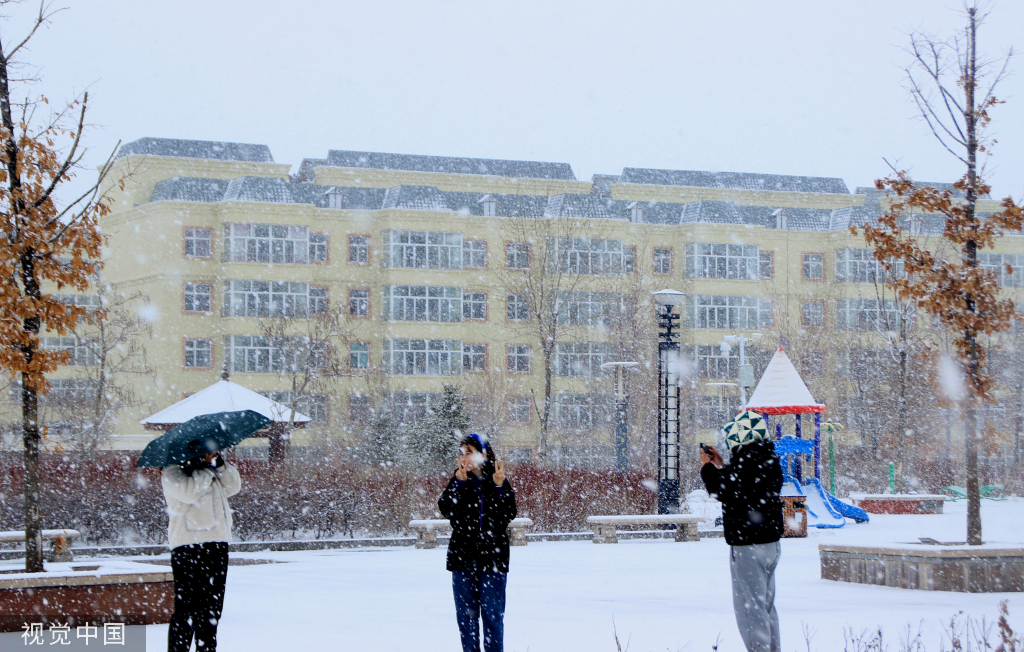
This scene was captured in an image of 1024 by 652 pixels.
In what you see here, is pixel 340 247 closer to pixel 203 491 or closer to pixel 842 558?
pixel 842 558

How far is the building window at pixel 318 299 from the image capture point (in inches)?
1903

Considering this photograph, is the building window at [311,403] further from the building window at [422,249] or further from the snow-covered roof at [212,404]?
the snow-covered roof at [212,404]

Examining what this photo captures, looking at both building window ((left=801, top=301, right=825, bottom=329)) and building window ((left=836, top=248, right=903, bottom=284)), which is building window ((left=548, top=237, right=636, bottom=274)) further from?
building window ((left=836, top=248, right=903, bottom=284))

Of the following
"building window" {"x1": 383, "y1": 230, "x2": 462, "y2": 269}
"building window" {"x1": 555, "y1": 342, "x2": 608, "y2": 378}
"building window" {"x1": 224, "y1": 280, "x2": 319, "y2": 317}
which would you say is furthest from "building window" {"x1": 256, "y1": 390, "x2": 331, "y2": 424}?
"building window" {"x1": 555, "y1": 342, "x2": 608, "y2": 378}

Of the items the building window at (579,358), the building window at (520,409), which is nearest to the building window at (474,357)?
the building window at (520,409)

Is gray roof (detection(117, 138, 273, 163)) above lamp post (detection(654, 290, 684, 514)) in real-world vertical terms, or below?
above

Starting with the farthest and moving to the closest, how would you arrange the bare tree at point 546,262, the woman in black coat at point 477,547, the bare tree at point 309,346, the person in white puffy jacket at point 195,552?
the bare tree at point 546,262 → the bare tree at point 309,346 → the person in white puffy jacket at point 195,552 → the woman in black coat at point 477,547

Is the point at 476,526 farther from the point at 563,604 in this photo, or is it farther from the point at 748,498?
the point at 563,604

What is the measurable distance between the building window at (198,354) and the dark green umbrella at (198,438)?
4084 centimetres

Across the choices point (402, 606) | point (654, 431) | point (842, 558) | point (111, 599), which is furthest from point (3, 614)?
point (654, 431)

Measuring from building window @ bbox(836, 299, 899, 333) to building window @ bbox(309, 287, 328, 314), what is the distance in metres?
23.3

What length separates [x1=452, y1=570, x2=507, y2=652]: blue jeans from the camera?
6.93 metres

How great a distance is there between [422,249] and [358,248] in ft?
10.5

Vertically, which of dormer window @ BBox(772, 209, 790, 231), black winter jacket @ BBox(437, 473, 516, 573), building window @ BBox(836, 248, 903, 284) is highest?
dormer window @ BBox(772, 209, 790, 231)
